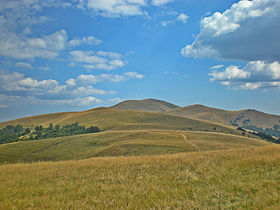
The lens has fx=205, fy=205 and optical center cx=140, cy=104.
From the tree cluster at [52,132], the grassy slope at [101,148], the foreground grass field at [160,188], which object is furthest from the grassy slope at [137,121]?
the foreground grass field at [160,188]

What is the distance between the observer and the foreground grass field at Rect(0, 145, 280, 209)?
20.2ft

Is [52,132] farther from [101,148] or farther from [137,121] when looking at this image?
[101,148]

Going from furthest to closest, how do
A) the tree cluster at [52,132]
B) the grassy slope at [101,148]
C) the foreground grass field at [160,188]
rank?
1. the tree cluster at [52,132]
2. the grassy slope at [101,148]
3. the foreground grass field at [160,188]

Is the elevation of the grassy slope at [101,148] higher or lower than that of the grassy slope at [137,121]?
lower

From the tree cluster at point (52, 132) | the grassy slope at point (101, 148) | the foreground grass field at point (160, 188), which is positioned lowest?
the grassy slope at point (101, 148)

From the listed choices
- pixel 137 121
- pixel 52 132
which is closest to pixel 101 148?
pixel 52 132

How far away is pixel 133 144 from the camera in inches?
2499

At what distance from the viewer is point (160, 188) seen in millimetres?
7586

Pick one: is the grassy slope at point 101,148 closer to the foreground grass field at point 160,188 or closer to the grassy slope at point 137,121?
the foreground grass field at point 160,188

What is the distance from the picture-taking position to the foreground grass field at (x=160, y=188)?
20.2 ft

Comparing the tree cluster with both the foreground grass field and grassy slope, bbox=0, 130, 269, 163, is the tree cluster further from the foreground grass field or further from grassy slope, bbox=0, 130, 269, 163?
the foreground grass field

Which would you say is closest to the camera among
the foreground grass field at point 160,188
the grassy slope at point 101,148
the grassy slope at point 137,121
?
the foreground grass field at point 160,188

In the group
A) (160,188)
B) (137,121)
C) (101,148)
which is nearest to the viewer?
(160,188)

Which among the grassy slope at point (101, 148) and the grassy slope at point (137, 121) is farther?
the grassy slope at point (137, 121)
